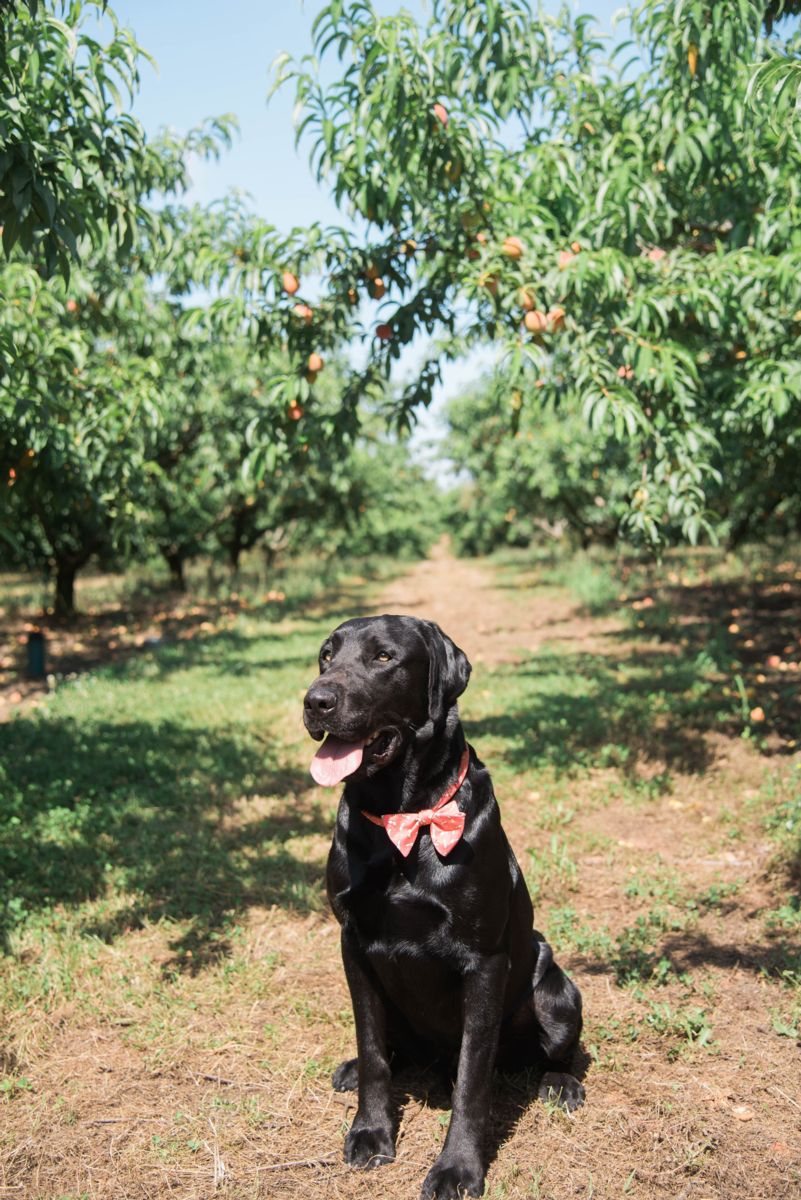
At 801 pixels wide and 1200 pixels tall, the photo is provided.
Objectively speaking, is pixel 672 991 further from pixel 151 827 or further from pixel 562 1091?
pixel 151 827

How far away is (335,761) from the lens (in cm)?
247

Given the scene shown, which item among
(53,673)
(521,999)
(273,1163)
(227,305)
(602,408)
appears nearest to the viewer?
(273,1163)

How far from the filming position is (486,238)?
17.3 feet

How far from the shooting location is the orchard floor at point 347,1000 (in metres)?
2.70

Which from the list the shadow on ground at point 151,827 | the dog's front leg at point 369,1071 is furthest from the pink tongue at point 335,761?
the shadow on ground at point 151,827

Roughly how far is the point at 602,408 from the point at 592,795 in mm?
2581

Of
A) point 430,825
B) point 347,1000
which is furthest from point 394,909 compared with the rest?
point 347,1000

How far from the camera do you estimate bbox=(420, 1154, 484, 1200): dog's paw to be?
2.47 meters

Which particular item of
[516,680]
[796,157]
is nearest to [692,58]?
[796,157]

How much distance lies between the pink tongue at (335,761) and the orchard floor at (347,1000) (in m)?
1.20

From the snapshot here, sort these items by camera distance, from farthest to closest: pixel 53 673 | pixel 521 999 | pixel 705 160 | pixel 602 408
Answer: pixel 53 673, pixel 705 160, pixel 602 408, pixel 521 999

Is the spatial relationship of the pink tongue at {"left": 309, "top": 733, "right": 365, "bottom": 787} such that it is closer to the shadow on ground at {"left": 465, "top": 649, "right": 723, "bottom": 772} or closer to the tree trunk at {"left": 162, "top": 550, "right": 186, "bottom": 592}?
the shadow on ground at {"left": 465, "top": 649, "right": 723, "bottom": 772}

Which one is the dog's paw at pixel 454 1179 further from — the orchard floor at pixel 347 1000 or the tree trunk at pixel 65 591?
the tree trunk at pixel 65 591

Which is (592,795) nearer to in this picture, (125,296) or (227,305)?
(227,305)
